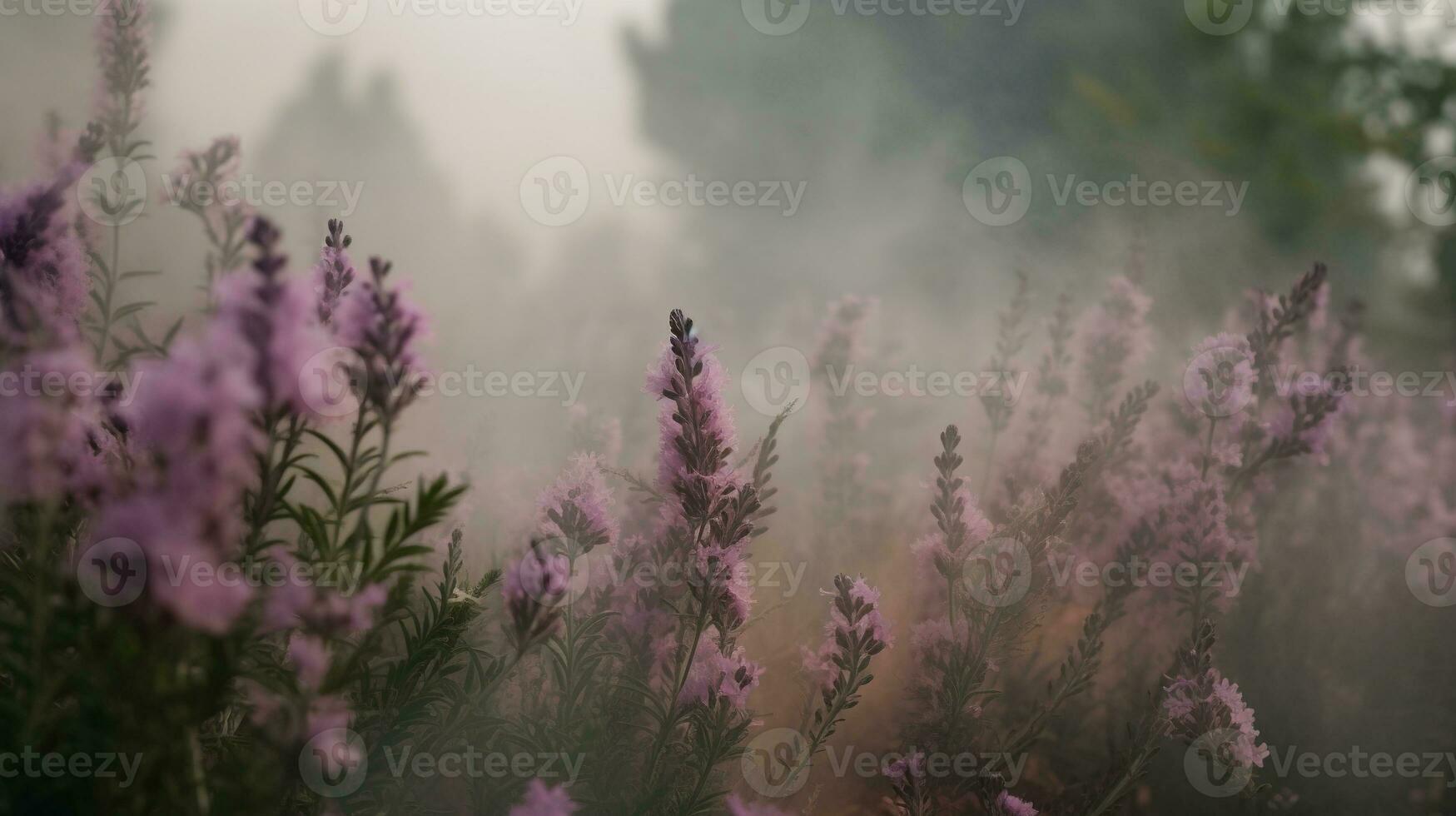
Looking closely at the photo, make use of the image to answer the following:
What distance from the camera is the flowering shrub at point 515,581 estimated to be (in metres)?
1.23

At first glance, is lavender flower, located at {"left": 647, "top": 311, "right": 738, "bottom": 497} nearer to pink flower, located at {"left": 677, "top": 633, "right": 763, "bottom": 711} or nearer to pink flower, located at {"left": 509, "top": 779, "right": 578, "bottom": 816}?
pink flower, located at {"left": 677, "top": 633, "right": 763, "bottom": 711}

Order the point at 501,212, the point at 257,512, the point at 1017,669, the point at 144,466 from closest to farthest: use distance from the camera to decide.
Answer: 1. the point at 257,512
2. the point at 144,466
3. the point at 1017,669
4. the point at 501,212

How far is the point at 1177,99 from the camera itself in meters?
21.4

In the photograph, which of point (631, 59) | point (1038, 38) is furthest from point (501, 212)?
point (1038, 38)

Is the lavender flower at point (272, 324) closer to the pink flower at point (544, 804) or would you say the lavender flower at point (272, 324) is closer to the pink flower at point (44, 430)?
the pink flower at point (44, 430)

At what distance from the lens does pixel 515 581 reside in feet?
5.72

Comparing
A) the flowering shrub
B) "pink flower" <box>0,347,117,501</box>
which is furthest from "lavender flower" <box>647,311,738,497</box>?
"pink flower" <box>0,347,117,501</box>

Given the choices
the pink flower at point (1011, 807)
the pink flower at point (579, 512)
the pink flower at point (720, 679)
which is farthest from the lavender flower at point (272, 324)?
the pink flower at point (1011, 807)

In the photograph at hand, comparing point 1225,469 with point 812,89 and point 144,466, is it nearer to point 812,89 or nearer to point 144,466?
point 144,466

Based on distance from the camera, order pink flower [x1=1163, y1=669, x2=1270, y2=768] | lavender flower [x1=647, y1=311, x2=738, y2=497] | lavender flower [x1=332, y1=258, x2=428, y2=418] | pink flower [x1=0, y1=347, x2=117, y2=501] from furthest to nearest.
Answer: pink flower [x1=1163, y1=669, x2=1270, y2=768]
lavender flower [x1=647, y1=311, x2=738, y2=497]
lavender flower [x1=332, y1=258, x2=428, y2=418]
pink flower [x1=0, y1=347, x2=117, y2=501]

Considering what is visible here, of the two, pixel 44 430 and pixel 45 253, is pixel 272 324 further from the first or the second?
pixel 45 253

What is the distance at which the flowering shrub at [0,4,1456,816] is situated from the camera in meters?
1.23

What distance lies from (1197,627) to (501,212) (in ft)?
45.0

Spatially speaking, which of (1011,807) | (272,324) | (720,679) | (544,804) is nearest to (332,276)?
(272,324)
